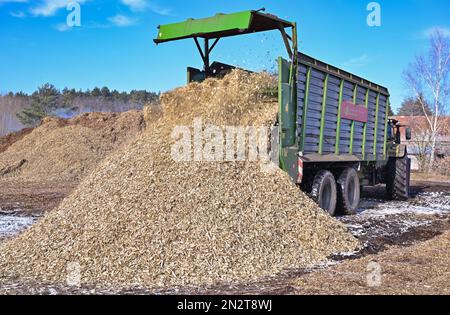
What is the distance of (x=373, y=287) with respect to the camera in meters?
4.63

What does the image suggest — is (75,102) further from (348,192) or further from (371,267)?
(371,267)

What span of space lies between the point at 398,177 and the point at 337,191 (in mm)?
3838

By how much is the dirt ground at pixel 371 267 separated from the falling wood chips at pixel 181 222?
21 centimetres

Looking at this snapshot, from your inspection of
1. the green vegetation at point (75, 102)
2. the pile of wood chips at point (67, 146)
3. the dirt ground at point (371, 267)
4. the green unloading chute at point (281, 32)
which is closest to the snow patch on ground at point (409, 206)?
the dirt ground at point (371, 267)

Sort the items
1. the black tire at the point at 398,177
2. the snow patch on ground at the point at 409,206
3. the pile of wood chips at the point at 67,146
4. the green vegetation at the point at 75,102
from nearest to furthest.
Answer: the snow patch on ground at the point at 409,206 → the black tire at the point at 398,177 → the pile of wood chips at the point at 67,146 → the green vegetation at the point at 75,102

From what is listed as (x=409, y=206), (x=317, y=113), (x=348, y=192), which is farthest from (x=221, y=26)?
(x=409, y=206)

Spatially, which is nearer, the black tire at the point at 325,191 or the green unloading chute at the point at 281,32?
the green unloading chute at the point at 281,32

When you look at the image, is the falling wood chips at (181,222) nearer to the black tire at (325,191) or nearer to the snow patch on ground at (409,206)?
the black tire at (325,191)

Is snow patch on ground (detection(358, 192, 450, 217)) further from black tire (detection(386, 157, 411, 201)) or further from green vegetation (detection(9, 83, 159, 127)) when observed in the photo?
green vegetation (detection(9, 83, 159, 127))

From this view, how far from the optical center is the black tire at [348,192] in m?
9.70

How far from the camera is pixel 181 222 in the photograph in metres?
5.70

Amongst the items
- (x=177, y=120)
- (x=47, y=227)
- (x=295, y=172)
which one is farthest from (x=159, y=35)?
(x=47, y=227)

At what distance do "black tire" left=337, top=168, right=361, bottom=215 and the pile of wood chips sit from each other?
438 inches
